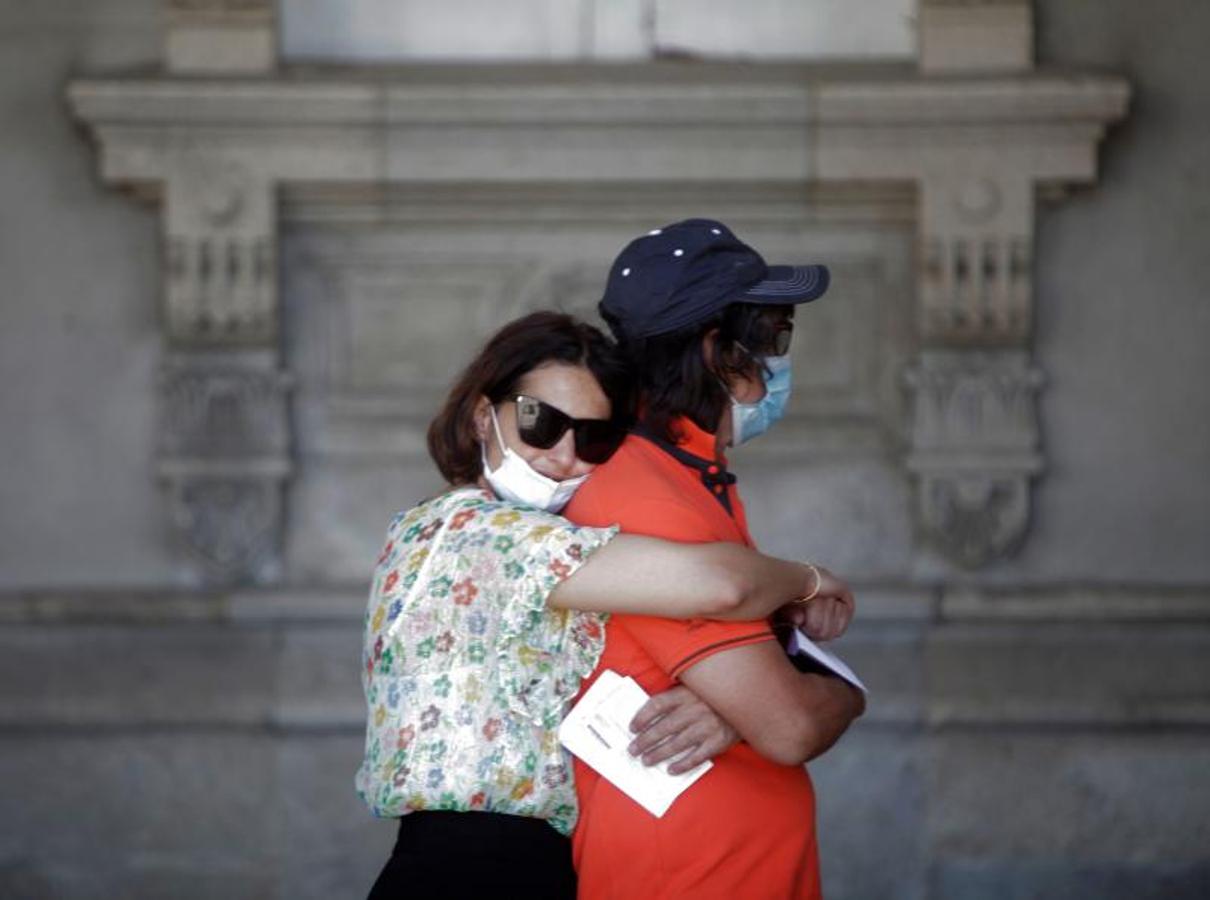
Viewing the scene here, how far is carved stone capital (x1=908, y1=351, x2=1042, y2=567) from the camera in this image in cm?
545

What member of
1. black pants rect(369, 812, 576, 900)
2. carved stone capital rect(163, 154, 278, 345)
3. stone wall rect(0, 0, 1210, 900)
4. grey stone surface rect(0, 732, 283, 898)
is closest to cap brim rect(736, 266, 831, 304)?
black pants rect(369, 812, 576, 900)

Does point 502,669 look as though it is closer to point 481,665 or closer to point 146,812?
point 481,665

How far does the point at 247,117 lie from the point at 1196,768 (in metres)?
3.13

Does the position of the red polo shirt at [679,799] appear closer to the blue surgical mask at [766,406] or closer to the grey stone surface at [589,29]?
the blue surgical mask at [766,406]

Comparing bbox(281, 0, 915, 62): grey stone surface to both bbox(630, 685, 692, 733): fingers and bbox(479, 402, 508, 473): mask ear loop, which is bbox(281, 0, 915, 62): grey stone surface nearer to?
A: bbox(479, 402, 508, 473): mask ear loop

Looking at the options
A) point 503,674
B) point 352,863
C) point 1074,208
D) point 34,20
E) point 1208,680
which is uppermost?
point 34,20

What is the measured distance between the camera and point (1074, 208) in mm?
5559

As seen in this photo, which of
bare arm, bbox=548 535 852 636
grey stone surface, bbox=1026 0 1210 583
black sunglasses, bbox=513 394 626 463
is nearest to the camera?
bare arm, bbox=548 535 852 636

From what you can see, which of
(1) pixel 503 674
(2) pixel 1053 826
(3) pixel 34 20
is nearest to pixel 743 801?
(1) pixel 503 674

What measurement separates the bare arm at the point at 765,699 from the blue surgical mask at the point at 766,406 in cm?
37

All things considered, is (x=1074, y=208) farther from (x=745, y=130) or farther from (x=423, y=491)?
(x=423, y=491)

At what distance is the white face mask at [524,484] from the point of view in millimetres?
2965

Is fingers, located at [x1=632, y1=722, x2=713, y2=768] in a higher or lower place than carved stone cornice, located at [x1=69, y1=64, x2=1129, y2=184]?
lower

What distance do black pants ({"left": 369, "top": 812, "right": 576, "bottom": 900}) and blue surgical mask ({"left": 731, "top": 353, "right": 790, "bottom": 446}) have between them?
67 cm
